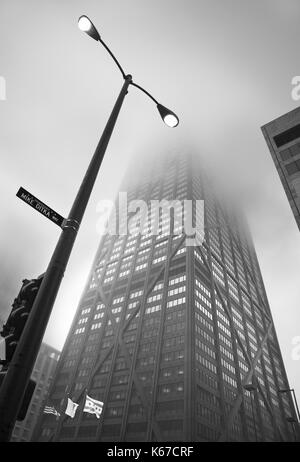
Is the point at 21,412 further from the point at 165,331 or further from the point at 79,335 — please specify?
the point at 79,335

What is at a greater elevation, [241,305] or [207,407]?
[241,305]

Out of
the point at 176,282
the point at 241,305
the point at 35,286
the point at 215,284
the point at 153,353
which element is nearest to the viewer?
the point at 35,286

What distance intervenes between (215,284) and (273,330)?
64.8 metres

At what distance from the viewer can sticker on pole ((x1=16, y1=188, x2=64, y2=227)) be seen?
16.5ft

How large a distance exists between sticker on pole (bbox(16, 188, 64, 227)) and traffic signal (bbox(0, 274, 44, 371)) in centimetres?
102

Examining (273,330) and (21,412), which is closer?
(21,412)

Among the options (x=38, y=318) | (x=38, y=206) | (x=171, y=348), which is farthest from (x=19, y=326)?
(x=171, y=348)

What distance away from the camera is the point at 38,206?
5.14 m

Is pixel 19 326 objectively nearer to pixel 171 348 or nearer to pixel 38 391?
pixel 171 348

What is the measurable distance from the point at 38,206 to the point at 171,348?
9609 cm

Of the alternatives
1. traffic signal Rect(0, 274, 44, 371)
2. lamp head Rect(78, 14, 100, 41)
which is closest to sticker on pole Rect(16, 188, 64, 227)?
traffic signal Rect(0, 274, 44, 371)
